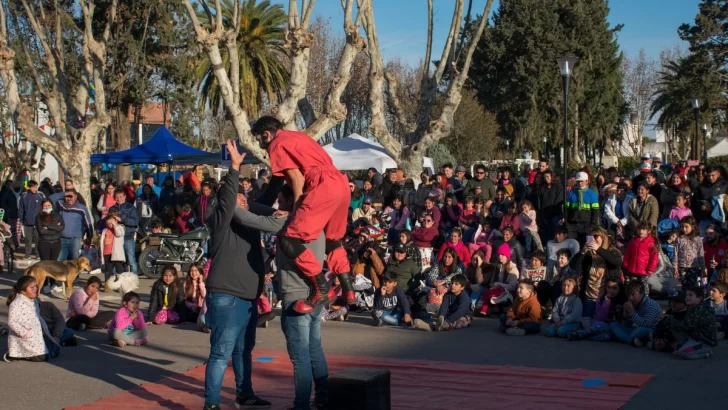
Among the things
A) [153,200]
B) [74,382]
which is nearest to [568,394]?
[74,382]

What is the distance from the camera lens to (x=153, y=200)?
71.3 feet

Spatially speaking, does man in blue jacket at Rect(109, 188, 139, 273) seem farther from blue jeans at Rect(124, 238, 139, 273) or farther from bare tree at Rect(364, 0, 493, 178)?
bare tree at Rect(364, 0, 493, 178)

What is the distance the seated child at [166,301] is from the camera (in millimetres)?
12555

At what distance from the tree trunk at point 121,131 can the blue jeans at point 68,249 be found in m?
17.4

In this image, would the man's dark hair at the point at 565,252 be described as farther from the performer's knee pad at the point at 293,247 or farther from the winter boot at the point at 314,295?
the performer's knee pad at the point at 293,247

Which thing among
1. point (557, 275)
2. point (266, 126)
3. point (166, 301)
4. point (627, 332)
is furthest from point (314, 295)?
point (557, 275)

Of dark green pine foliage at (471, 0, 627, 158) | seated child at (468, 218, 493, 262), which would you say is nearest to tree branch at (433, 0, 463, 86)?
seated child at (468, 218, 493, 262)

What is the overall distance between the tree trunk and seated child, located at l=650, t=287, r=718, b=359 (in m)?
26.9

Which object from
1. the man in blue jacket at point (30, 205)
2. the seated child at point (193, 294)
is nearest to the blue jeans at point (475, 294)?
the seated child at point (193, 294)

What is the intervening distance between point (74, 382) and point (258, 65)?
2772 cm

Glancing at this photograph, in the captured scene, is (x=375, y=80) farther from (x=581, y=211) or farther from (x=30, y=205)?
(x=30, y=205)

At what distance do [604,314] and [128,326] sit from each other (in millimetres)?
5976

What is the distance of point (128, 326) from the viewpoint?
1079cm

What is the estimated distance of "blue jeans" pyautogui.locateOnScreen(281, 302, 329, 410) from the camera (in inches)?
254
